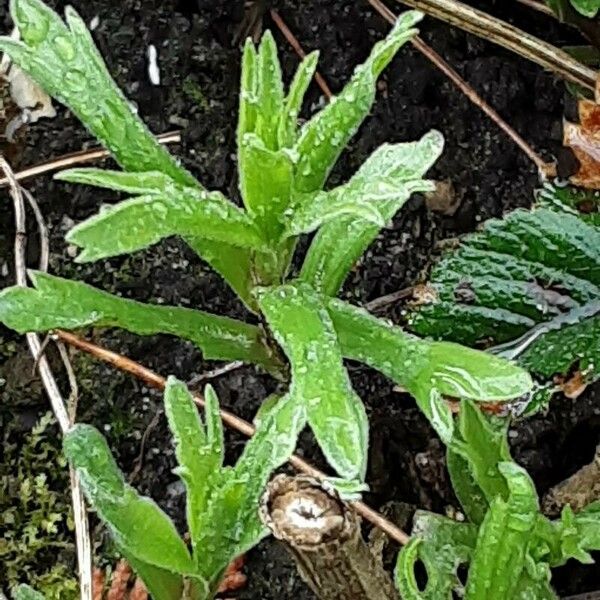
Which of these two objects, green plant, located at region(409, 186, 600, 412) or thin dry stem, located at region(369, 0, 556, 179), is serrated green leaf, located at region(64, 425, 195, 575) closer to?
green plant, located at region(409, 186, 600, 412)

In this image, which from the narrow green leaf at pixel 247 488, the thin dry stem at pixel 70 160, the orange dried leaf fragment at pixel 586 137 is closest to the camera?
the narrow green leaf at pixel 247 488

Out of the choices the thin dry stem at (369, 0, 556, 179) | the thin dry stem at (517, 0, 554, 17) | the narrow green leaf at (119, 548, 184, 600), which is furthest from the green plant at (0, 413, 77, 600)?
the thin dry stem at (517, 0, 554, 17)

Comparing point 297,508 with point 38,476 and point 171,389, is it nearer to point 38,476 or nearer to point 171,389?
point 171,389

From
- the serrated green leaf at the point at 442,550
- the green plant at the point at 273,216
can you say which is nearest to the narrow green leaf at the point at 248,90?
the green plant at the point at 273,216

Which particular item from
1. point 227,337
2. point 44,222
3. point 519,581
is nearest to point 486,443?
point 519,581

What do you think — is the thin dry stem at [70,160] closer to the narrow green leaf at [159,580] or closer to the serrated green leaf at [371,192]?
the serrated green leaf at [371,192]

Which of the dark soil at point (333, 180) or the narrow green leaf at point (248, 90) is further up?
the narrow green leaf at point (248, 90)

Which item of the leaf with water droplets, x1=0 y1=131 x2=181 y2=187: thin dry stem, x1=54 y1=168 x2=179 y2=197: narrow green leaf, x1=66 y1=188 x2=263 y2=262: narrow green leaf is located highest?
x1=54 y1=168 x2=179 y2=197: narrow green leaf
